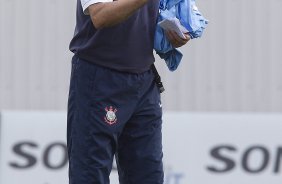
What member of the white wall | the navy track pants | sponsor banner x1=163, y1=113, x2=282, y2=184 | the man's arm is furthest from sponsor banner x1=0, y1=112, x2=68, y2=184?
the man's arm

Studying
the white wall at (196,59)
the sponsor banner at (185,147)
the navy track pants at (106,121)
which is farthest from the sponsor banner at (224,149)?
the navy track pants at (106,121)

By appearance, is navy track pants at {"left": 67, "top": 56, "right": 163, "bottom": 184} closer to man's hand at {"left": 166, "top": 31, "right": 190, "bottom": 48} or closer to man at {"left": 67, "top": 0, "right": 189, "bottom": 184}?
man at {"left": 67, "top": 0, "right": 189, "bottom": 184}

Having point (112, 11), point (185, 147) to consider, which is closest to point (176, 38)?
point (112, 11)

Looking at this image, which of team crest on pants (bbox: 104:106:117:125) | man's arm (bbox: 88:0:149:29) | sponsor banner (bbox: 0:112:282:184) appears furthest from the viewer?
sponsor banner (bbox: 0:112:282:184)

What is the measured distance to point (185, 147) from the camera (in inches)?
234

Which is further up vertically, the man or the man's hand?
the man's hand

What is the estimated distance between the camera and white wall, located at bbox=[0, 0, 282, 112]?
19.7ft

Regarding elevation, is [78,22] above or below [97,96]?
above

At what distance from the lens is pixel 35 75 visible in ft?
19.8

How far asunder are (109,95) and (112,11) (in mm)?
327

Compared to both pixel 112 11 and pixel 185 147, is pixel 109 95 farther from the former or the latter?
pixel 185 147

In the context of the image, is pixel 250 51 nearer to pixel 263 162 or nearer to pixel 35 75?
pixel 263 162

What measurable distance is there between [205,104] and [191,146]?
0.32m

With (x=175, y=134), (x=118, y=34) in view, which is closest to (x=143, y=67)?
(x=118, y=34)
